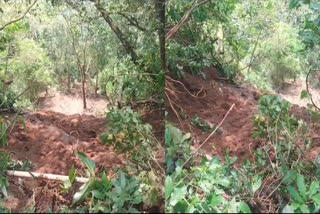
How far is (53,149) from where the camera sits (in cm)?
133

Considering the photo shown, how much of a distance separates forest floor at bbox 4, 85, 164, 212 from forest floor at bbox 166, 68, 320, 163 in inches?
4.7

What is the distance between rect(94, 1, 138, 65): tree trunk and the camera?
53.5 inches

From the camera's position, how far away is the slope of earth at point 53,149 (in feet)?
3.66

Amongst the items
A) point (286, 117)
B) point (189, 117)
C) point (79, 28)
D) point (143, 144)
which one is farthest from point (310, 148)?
point (79, 28)

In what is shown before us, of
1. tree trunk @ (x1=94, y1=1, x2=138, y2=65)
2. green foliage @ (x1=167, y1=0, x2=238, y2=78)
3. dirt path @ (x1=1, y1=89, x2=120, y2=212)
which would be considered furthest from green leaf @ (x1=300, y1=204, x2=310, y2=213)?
tree trunk @ (x1=94, y1=1, x2=138, y2=65)

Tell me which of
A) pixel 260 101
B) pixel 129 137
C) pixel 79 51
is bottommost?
pixel 129 137

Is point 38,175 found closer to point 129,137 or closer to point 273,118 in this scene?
point 129,137

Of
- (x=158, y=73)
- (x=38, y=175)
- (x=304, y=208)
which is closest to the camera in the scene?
(x=304, y=208)

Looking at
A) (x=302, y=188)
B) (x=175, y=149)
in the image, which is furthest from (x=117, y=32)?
(x=302, y=188)

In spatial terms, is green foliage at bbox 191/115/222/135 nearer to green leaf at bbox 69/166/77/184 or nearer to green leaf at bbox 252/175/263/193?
green leaf at bbox 252/175/263/193

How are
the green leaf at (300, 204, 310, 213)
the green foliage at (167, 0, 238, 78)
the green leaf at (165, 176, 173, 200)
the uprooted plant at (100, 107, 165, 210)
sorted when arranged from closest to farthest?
the green leaf at (300, 204, 310, 213) → the green leaf at (165, 176, 173, 200) → the uprooted plant at (100, 107, 165, 210) → the green foliage at (167, 0, 238, 78)

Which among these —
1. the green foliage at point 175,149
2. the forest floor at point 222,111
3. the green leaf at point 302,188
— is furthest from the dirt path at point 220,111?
the green leaf at point 302,188

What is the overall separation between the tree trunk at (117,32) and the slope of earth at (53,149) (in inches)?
11.3

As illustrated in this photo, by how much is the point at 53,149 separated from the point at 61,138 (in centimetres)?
6
